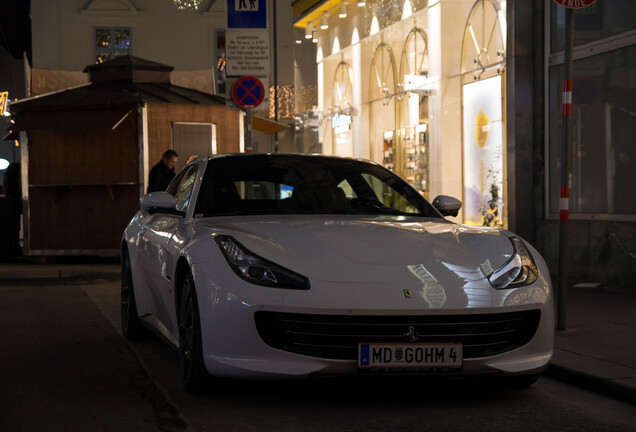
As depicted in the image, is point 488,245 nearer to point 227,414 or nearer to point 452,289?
point 452,289

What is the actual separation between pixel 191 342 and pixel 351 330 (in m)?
0.94

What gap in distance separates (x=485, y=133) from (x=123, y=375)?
462 inches

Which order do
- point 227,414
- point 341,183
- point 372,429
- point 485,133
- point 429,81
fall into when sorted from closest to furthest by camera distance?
1. point 372,429
2. point 227,414
3. point 341,183
4. point 485,133
5. point 429,81

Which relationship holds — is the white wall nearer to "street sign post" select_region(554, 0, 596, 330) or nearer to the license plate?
"street sign post" select_region(554, 0, 596, 330)

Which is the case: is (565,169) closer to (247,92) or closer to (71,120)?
(247,92)

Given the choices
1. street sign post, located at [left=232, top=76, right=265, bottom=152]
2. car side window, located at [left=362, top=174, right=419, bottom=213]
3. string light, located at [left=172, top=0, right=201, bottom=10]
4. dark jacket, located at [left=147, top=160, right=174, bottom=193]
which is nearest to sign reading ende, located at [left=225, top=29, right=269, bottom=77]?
street sign post, located at [left=232, top=76, right=265, bottom=152]

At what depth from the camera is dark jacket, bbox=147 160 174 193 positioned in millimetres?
13992

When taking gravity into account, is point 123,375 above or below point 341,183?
below

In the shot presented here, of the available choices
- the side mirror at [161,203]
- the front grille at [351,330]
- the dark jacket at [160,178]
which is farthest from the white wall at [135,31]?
the front grille at [351,330]

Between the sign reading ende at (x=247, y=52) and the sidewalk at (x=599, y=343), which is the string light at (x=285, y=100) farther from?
the sidewalk at (x=599, y=343)

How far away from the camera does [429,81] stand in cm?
1884

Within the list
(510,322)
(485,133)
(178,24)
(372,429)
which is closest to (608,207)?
(485,133)

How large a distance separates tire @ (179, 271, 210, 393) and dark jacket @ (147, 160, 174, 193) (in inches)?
334

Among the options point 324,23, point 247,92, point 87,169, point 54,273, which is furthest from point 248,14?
point 324,23
